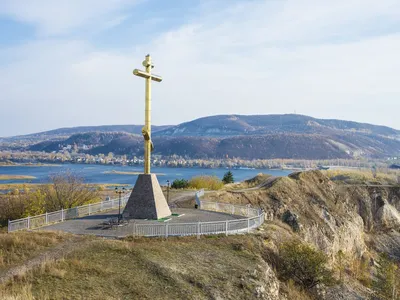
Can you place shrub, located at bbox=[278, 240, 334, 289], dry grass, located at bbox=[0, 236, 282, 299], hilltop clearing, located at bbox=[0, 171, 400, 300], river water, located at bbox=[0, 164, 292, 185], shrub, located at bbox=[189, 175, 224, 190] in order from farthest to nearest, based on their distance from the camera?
river water, located at bbox=[0, 164, 292, 185] → shrub, located at bbox=[189, 175, 224, 190] → shrub, located at bbox=[278, 240, 334, 289] → hilltop clearing, located at bbox=[0, 171, 400, 300] → dry grass, located at bbox=[0, 236, 282, 299]

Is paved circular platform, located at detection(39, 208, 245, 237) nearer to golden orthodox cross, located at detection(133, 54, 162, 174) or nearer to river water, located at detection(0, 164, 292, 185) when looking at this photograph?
golden orthodox cross, located at detection(133, 54, 162, 174)

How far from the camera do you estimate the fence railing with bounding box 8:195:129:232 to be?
2031cm

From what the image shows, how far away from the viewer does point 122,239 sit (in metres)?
18.4

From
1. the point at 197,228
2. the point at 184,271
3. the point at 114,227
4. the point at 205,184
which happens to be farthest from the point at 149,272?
the point at 205,184

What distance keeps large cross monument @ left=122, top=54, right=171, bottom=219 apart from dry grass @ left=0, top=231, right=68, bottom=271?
5.33m

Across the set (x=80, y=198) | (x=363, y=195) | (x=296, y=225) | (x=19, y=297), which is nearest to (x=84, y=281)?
(x=19, y=297)

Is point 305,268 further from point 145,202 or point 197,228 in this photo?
point 145,202

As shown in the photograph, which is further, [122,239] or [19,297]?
[122,239]

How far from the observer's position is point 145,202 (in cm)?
2308

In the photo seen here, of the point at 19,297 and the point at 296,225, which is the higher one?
the point at 19,297

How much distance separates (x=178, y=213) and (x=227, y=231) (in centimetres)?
614

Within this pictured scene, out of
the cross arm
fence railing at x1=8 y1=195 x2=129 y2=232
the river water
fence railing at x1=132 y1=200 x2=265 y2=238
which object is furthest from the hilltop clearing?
the river water

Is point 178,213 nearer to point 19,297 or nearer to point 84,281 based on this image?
point 84,281

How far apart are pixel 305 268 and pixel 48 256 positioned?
11.4 m
